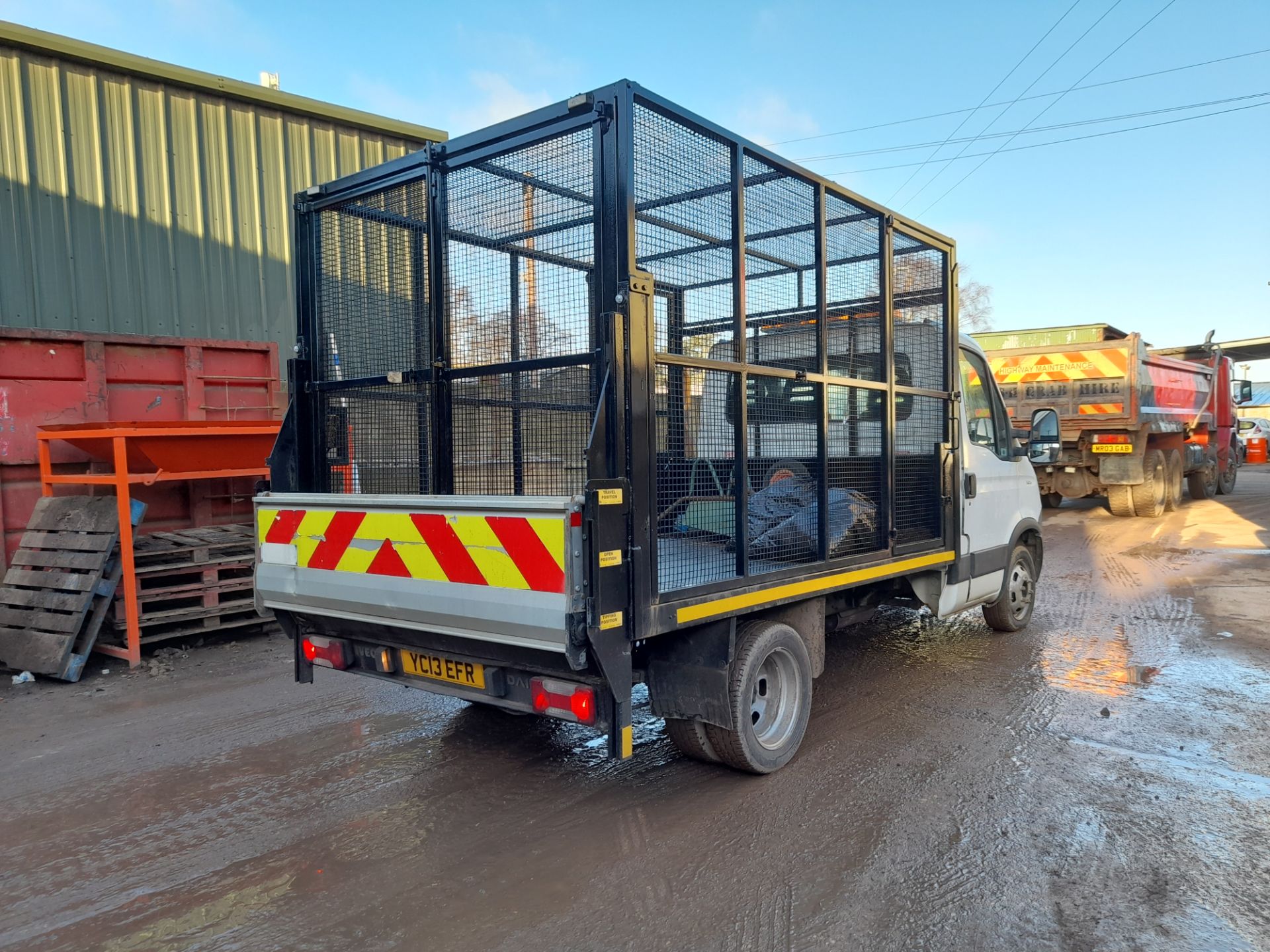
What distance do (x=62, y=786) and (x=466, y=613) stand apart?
2.33 metres

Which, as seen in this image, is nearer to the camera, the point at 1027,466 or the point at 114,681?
the point at 114,681

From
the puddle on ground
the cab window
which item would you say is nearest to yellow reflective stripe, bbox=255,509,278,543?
the cab window

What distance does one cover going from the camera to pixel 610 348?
2.96 metres

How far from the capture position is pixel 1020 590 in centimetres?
657

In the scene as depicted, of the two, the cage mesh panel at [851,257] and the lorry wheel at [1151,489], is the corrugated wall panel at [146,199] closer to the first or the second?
the cage mesh panel at [851,257]

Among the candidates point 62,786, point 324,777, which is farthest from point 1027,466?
point 62,786

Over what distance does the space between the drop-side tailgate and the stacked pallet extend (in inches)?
91.6

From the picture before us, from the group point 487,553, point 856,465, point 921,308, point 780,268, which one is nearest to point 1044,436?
point 921,308

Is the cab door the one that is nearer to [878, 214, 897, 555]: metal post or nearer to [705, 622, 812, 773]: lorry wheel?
[878, 214, 897, 555]: metal post

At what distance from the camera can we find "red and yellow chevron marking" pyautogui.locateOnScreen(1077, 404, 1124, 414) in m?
13.6

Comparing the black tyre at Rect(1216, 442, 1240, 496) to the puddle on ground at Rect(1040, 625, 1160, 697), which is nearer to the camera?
the puddle on ground at Rect(1040, 625, 1160, 697)

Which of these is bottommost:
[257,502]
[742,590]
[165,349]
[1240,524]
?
[1240,524]

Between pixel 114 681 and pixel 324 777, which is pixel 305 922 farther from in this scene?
pixel 114 681

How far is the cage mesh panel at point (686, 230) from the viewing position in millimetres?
3209
